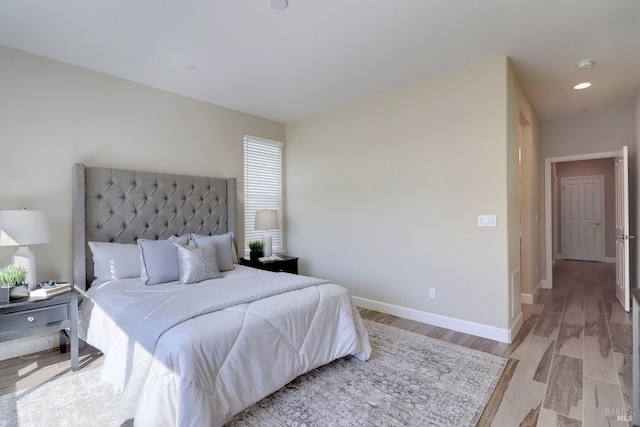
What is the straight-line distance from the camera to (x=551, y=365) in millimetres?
2514

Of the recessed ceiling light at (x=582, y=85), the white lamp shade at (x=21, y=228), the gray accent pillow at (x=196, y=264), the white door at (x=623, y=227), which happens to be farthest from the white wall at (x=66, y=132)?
the white door at (x=623, y=227)

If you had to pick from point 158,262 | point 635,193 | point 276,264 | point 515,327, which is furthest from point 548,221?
point 158,262

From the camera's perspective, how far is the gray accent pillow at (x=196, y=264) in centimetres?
278

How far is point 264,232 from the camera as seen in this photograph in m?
4.60

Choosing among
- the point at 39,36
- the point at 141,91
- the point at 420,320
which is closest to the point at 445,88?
the point at 420,320

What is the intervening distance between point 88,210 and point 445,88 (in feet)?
12.4

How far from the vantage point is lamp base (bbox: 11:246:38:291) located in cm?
248

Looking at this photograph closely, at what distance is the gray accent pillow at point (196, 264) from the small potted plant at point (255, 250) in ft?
3.73

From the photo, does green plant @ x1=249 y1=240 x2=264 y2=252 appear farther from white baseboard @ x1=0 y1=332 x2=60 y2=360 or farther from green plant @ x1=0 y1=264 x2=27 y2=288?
green plant @ x1=0 y1=264 x2=27 y2=288

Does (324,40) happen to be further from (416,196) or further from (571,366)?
(571,366)

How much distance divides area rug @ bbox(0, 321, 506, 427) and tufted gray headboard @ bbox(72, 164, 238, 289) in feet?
3.60

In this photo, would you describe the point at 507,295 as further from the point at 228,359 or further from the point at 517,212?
the point at 228,359

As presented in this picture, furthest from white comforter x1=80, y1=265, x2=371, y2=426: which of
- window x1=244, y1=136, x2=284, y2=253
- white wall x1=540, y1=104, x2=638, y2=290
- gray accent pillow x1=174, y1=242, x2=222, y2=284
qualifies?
white wall x1=540, y1=104, x2=638, y2=290

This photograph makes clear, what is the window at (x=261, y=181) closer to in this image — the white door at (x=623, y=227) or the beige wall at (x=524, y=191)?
the beige wall at (x=524, y=191)
